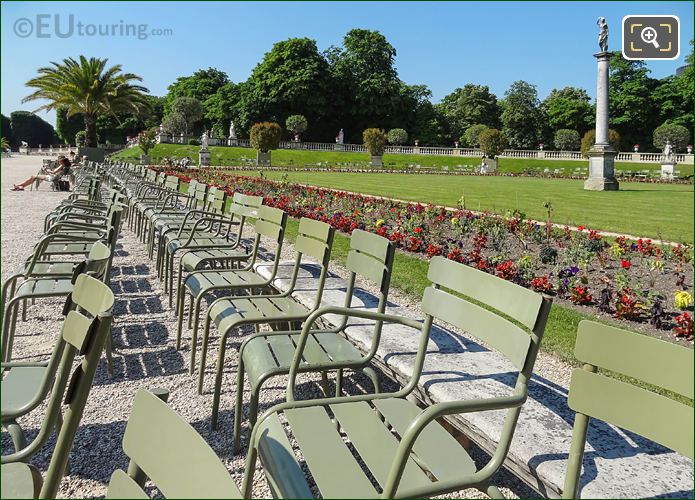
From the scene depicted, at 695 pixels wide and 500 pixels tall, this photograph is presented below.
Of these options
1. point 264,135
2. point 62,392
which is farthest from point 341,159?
point 62,392

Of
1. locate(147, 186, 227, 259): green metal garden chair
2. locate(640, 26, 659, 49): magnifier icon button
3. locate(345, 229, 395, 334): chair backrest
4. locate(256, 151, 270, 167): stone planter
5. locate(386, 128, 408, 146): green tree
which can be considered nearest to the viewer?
locate(640, 26, 659, 49): magnifier icon button

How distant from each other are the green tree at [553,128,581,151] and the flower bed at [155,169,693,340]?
49618 millimetres

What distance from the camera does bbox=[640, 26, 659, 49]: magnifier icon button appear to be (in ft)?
4.90

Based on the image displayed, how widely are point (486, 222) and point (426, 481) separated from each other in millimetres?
6703

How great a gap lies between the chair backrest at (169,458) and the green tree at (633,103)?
5848cm

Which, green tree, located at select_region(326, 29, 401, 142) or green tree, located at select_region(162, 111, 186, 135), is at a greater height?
green tree, located at select_region(326, 29, 401, 142)

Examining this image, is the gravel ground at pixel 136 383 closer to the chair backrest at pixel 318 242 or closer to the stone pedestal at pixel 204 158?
the chair backrest at pixel 318 242

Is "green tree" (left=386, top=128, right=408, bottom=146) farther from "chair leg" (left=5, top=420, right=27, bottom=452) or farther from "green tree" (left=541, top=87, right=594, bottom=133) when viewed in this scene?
"chair leg" (left=5, top=420, right=27, bottom=452)

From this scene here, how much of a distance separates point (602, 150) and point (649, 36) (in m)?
23.8

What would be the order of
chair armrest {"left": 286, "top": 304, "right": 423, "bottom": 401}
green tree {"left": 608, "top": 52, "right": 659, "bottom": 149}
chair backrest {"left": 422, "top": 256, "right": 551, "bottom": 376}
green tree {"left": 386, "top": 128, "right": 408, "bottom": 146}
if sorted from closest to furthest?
chair backrest {"left": 422, "top": 256, "right": 551, "bottom": 376}
chair armrest {"left": 286, "top": 304, "right": 423, "bottom": 401}
green tree {"left": 608, "top": 52, "right": 659, "bottom": 149}
green tree {"left": 386, "top": 128, "right": 408, "bottom": 146}

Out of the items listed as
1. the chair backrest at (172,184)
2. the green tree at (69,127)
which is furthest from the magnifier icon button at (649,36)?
the green tree at (69,127)

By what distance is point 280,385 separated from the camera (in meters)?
3.62

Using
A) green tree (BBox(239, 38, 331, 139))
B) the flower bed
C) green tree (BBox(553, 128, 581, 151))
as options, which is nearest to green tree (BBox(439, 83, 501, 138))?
green tree (BBox(553, 128, 581, 151))

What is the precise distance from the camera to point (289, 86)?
5884 cm
